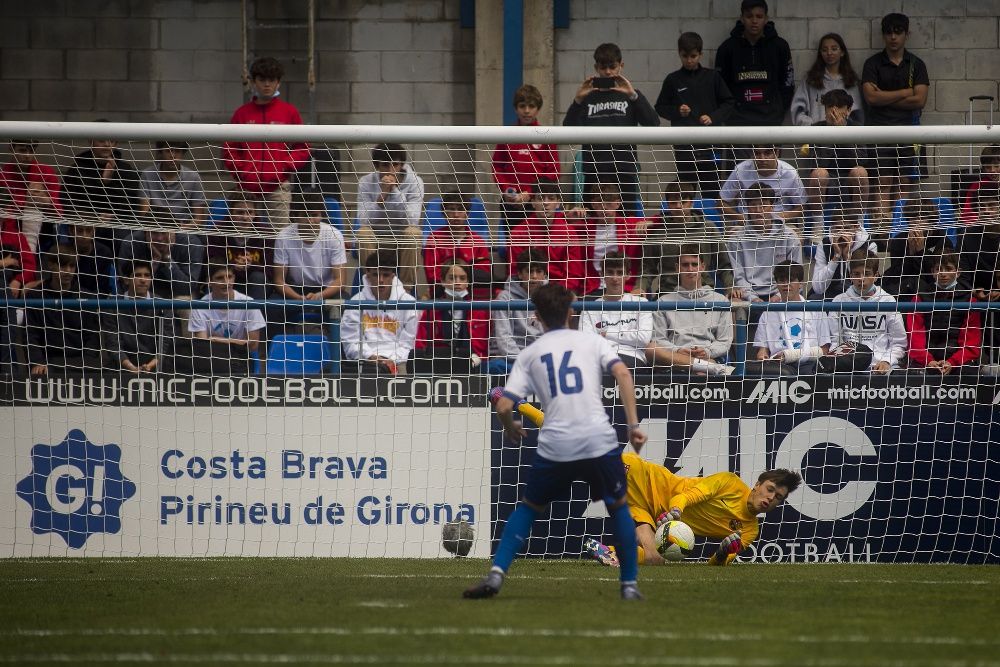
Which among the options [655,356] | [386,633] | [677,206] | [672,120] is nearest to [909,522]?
[655,356]

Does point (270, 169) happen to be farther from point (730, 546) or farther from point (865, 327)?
point (865, 327)

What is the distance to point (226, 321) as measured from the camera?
34.3 feet

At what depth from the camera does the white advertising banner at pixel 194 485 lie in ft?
33.0

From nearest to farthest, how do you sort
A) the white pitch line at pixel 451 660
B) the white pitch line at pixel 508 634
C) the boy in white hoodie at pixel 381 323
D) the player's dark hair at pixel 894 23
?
the white pitch line at pixel 451 660
the white pitch line at pixel 508 634
the boy in white hoodie at pixel 381 323
the player's dark hair at pixel 894 23

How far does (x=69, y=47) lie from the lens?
14.6 m

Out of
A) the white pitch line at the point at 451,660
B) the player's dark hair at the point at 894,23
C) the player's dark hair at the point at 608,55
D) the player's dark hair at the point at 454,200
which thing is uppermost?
the player's dark hair at the point at 894,23

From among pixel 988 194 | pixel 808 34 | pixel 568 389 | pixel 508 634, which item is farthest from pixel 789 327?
pixel 508 634

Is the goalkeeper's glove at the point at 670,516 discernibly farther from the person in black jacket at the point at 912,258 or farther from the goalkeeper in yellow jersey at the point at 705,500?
the person in black jacket at the point at 912,258

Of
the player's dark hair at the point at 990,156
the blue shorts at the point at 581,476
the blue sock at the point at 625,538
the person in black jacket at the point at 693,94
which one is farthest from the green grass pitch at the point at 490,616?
the person in black jacket at the point at 693,94

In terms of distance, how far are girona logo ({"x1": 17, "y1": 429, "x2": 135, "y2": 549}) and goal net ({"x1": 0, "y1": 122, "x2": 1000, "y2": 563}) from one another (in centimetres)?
2

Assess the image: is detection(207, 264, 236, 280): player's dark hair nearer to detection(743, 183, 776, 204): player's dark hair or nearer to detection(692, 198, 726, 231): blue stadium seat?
detection(692, 198, 726, 231): blue stadium seat

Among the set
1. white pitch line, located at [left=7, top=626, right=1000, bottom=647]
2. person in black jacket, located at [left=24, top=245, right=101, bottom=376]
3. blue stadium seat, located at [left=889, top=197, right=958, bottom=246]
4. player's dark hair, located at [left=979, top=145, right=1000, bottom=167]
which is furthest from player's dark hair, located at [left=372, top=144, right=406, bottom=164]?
white pitch line, located at [left=7, top=626, right=1000, bottom=647]

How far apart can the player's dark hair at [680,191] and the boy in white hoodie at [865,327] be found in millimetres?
1370

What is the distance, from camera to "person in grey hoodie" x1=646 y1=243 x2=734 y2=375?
10.3m
